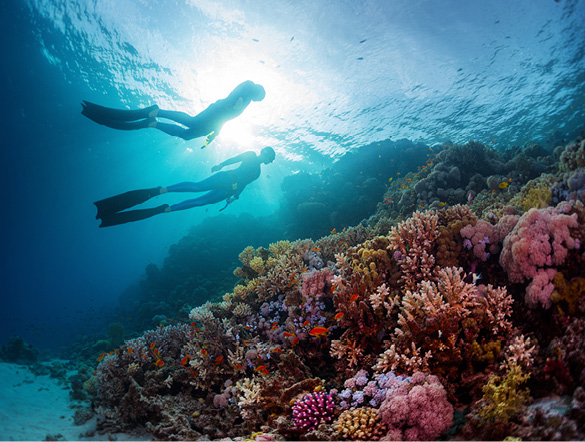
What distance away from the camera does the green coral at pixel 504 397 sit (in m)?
2.13

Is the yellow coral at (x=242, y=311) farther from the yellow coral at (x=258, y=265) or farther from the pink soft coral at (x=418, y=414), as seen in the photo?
the pink soft coral at (x=418, y=414)

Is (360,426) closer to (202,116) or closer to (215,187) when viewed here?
(215,187)

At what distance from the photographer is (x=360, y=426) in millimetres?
2602

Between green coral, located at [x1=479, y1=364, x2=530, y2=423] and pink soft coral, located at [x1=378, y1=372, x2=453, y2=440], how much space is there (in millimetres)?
348

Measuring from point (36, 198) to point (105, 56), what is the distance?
28.2 meters

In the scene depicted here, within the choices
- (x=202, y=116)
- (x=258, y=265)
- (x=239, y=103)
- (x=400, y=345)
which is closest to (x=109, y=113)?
(x=202, y=116)

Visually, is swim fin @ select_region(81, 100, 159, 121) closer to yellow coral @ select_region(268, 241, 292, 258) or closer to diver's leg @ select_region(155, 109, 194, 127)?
diver's leg @ select_region(155, 109, 194, 127)

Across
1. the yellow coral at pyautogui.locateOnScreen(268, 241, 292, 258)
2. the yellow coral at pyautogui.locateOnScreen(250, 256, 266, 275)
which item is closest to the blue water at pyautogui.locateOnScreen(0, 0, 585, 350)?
the yellow coral at pyautogui.locateOnScreen(268, 241, 292, 258)

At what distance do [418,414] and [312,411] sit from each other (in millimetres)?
1298

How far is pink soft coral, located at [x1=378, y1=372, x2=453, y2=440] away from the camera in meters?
2.41

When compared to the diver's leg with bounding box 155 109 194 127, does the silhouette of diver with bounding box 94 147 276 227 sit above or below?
below

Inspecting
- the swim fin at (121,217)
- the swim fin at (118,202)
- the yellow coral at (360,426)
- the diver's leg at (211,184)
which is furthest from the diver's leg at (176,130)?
the yellow coral at (360,426)

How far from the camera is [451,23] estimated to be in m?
14.4

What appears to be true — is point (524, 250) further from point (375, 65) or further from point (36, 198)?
point (36, 198)
